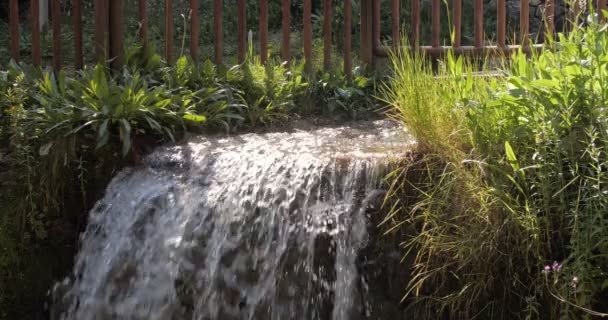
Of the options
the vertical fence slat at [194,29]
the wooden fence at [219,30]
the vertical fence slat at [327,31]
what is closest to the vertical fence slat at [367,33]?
the wooden fence at [219,30]

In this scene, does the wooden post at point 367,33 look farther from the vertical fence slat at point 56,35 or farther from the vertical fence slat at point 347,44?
the vertical fence slat at point 56,35

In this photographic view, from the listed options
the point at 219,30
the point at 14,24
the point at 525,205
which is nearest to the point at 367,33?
the point at 219,30

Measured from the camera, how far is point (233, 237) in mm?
4062

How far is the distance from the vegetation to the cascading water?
32 centimetres

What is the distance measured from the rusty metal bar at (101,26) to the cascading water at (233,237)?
58.9 inches

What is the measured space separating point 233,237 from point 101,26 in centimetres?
249

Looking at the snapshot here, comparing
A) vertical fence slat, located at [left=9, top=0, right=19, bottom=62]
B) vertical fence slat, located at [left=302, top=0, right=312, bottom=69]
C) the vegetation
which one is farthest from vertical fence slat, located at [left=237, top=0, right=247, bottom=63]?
the vegetation

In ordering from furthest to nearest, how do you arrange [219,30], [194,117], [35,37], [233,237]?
[219,30] → [35,37] → [194,117] → [233,237]

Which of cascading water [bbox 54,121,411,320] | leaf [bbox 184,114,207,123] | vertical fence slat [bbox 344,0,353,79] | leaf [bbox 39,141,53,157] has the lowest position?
cascading water [bbox 54,121,411,320]

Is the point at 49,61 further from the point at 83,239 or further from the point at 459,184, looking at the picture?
the point at 459,184

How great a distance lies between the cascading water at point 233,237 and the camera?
12.5ft

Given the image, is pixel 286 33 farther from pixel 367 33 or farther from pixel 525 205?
pixel 525 205

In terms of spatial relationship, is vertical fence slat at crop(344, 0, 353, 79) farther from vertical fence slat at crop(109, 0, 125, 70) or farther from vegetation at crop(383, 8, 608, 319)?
vegetation at crop(383, 8, 608, 319)

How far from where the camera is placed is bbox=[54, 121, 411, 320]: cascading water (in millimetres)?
3824
